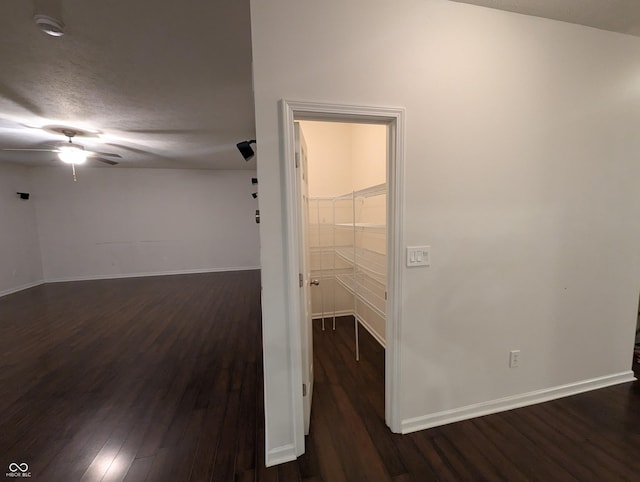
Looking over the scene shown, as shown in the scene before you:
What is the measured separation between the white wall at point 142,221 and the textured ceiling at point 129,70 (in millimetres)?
2309

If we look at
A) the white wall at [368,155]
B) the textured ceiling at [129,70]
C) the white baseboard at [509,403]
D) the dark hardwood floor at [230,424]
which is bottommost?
the dark hardwood floor at [230,424]

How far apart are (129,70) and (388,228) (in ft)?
8.51

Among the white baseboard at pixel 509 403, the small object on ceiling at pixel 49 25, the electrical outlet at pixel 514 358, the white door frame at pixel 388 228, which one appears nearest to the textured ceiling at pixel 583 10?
the white door frame at pixel 388 228

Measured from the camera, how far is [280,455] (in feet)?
4.88

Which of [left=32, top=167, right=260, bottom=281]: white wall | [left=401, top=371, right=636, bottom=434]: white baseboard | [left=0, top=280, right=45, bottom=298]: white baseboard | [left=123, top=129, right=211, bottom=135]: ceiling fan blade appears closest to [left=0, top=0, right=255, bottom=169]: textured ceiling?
[left=123, top=129, right=211, bottom=135]: ceiling fan blade

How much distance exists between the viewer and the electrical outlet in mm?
1801

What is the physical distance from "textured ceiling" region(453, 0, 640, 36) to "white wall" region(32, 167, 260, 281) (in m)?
6.19

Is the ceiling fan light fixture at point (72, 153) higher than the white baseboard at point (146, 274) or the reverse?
higher

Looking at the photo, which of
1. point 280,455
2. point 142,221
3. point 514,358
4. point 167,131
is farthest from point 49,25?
point 142,221

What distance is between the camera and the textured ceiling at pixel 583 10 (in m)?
1.48

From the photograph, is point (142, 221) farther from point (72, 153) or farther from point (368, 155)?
point (368, 155)

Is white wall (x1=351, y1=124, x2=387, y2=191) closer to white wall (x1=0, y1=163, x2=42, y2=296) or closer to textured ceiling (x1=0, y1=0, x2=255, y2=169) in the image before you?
textured ceiling (x1=0, y1=0, x2=255, y2=169)

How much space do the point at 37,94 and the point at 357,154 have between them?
137 inches

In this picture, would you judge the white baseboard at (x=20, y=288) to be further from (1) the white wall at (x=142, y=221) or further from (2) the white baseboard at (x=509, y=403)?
(2) the white baseboard at (x=509, y=403)
